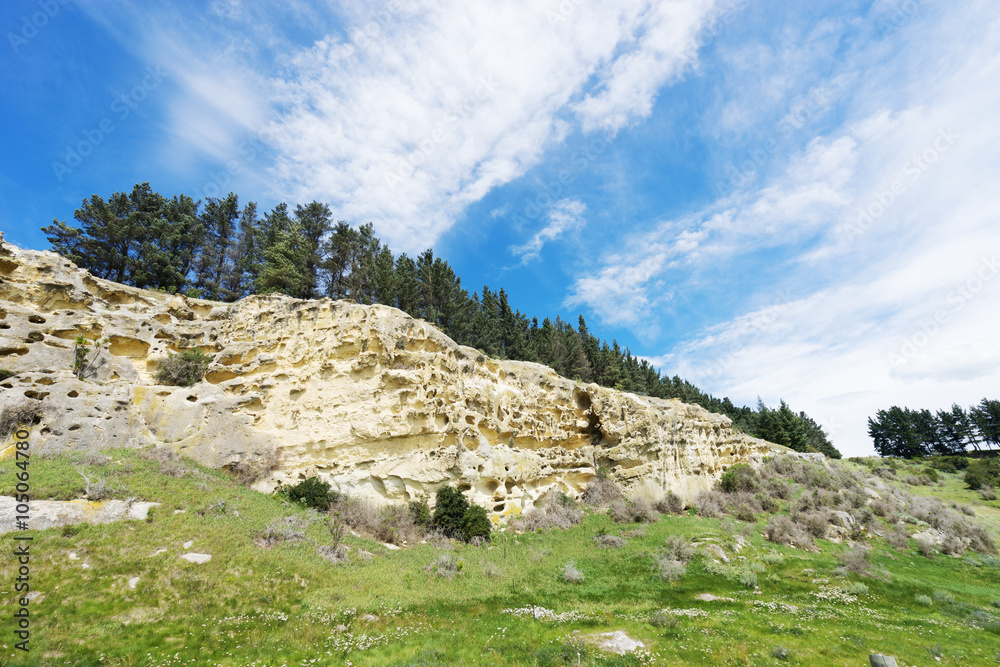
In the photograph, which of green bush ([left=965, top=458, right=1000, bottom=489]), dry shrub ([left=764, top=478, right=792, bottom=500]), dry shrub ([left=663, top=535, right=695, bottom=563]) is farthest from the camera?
green bush ([left=965, top=458, right=1000, bottom=489])

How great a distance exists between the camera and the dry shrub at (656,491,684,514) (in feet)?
93.3

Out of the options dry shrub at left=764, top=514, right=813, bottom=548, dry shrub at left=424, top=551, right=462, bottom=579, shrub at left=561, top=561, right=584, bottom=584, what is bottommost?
shrub at left=561, top=561, right=584, bottom=584

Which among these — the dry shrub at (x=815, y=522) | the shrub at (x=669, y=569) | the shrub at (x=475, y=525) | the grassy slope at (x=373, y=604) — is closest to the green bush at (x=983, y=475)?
the dry shrub at (x=815, y=522)

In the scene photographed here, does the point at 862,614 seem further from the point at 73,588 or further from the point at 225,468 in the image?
the point at 225,468

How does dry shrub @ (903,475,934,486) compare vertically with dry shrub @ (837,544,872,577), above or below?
above

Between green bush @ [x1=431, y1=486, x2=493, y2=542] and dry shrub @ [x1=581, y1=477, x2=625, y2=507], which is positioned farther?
dry shrub @ [x1=581, y1=477, x2=625, y2=507]

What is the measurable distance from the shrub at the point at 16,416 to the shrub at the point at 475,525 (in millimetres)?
18683

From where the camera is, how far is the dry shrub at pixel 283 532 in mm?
14273

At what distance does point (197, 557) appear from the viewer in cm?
1220

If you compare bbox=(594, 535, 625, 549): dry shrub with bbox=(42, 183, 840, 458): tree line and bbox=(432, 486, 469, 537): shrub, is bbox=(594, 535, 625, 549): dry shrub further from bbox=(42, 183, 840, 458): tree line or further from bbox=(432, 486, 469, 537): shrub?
bbox=(42, 183, 840, 458): tree line

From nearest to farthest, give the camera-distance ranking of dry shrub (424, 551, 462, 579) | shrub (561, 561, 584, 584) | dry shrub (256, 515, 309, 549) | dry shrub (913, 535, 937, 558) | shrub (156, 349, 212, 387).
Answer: dry shrub (256, 515, 309, 549), dry shrub (424, 551, 462, 579), shrub (561, 561, 584, 584), shrub (156, 349, 212, 387), dry shrub (913, 535, 937, 558)

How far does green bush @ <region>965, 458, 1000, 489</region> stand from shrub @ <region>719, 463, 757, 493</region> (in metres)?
28.9

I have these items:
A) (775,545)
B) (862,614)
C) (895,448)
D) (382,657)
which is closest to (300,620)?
(382,657)

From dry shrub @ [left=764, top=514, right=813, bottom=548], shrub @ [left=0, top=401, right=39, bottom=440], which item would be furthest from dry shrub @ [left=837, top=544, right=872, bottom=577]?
shrub @ [left=0, top=401, right=39, bottom=440]
